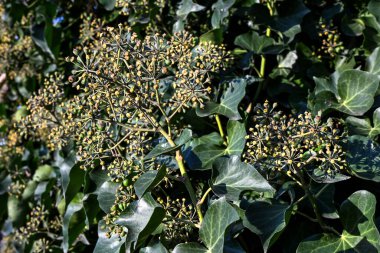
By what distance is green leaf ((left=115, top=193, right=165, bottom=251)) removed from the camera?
1.66 m

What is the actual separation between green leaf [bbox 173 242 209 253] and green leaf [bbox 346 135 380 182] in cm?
56

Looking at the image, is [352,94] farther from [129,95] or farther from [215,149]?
[129,95]

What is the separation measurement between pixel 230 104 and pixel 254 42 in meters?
0.51

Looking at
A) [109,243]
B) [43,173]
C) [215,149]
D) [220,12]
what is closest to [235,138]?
[215,149]

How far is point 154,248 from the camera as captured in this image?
1845mm

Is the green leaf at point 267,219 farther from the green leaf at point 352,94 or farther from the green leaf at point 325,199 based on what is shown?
the green leaf at point 352,94

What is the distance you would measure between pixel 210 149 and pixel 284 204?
17.6 inches

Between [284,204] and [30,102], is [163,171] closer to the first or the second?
[284,204]

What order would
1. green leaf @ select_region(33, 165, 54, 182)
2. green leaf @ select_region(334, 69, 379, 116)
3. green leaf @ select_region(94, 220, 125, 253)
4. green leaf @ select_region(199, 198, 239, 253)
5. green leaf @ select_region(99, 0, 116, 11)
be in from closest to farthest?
green leaf @ select_region(199, 198, 239, 253) → green leaf @ select_region(94, 220, 125, 253) → green leaf @ select_region(334, 69, 379, 116) → green leaf @ select_region(99, 0, 116, 11) → green leaf @ select_region(33, 165, 54, 182)

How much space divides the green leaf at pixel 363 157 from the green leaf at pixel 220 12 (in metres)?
0.90

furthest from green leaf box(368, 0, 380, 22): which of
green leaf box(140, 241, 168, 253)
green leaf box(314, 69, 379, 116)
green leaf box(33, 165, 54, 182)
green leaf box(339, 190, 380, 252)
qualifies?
green leaf box(33, 165, 54, 182)

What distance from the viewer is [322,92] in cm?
215

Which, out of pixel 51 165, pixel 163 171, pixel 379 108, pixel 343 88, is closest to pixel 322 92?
pixel 343 88

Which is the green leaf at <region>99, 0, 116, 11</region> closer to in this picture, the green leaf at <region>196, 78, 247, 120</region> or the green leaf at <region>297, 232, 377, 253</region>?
the green leaf at <region>196, 78, 247, 120</region>
